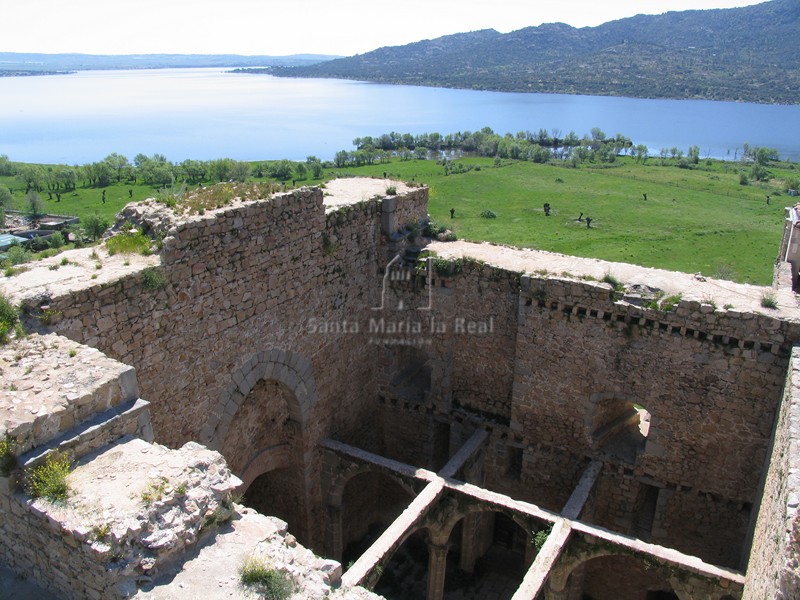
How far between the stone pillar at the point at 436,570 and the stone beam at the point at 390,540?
1.18 meters

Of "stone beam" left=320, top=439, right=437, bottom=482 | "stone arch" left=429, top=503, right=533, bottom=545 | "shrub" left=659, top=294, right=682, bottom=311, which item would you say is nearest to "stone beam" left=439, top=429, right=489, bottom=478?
"stone beam" left=320, top=439, right=437, bottom=482

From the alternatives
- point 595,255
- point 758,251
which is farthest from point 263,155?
point 758,251

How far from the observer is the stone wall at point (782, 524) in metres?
4.93

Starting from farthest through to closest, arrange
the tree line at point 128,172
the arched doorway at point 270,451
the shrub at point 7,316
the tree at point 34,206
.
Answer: the tree line at point 128,172, the tree at point 34,206, the arched doorway at point 270,451, the shrub at point 7,316

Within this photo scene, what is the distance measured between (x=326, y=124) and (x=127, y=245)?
137 m

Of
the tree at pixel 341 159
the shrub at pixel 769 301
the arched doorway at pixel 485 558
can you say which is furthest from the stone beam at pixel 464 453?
the tree at pixel 341 159

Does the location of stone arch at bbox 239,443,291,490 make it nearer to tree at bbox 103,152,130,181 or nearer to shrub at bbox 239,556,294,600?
shrub at bbox 239,556,294,600

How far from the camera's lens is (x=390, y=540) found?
901 cm

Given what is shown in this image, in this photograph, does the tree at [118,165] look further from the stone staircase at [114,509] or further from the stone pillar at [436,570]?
the stone staircase at [114,509]

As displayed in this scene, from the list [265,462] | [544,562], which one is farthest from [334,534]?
[544,562]

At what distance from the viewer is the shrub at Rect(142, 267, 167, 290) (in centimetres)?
732

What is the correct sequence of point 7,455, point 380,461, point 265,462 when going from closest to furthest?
1. point 7,455
2. point 265,462
3. point 380,461

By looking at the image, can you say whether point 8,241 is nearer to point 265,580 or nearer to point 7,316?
point 7,316

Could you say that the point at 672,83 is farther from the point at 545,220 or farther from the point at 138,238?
the point at 138,238
